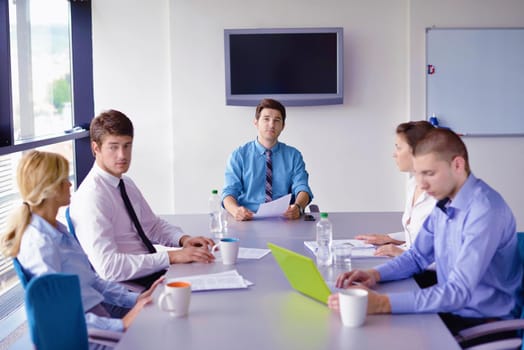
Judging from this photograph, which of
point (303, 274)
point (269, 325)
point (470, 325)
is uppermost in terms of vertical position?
point (303, 274)

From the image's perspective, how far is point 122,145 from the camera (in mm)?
3090

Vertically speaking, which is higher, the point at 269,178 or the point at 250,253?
the point at 269,178

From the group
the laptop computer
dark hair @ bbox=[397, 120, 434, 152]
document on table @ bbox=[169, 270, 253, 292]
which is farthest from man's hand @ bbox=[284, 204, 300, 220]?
the laptop computer

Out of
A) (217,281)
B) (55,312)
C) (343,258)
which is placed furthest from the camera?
(343,258)

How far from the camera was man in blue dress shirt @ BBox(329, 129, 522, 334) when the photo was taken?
2174 millimetres

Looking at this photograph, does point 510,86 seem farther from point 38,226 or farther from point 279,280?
point 38,226

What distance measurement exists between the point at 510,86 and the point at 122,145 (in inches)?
167

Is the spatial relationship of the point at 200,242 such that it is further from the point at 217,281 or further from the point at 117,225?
the point at 217,281

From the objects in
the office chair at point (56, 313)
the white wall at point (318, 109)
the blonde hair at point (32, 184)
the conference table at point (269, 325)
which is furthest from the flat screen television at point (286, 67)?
the office chair at point (56, 313)

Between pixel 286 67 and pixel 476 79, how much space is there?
5.70 feet

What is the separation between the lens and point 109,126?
3.07m

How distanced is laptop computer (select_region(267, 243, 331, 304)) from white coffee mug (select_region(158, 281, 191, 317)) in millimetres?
363

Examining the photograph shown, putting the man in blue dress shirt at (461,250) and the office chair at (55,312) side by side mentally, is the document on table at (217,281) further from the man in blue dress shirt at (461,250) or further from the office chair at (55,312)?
the office chair at (55,312)

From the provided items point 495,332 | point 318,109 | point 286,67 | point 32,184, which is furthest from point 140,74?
point 495,332
